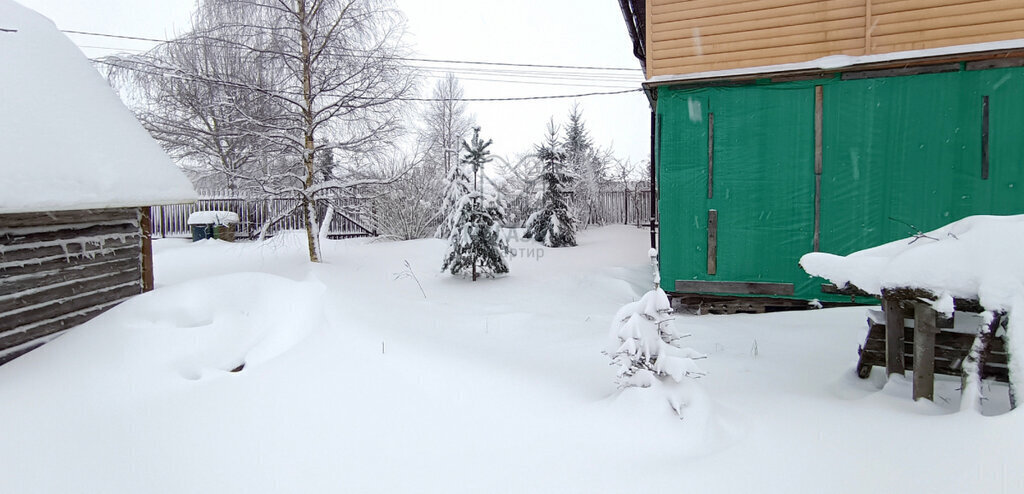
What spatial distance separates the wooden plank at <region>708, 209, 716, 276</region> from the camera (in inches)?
295

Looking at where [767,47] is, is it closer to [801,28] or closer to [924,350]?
[801,28]

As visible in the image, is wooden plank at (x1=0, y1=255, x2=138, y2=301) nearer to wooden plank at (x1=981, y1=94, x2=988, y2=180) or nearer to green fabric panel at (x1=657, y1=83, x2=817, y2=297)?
green fabric panel at (x1=657, y1=83, x2=817, y2=297)

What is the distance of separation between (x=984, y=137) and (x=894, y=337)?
4.40 m

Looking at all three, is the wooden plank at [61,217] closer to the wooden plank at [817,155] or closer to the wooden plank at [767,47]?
the wooden plank at [767,47]

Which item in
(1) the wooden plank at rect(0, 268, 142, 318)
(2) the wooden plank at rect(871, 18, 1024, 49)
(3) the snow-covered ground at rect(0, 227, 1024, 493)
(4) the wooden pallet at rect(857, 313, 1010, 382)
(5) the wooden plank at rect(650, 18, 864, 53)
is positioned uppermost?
(5) the wooden plank at rect(650, 18, 864, 53)

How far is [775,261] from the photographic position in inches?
286

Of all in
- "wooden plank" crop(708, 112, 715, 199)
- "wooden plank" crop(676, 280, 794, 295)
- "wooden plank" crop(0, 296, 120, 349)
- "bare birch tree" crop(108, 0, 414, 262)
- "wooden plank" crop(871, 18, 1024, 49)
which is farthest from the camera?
"bare birch tree" crop(108, 0, 414, 262)

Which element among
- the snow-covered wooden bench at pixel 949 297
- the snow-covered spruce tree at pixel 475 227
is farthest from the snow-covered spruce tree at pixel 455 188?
the snow-covered wooden bench at pixel 949 297

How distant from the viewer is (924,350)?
348cm

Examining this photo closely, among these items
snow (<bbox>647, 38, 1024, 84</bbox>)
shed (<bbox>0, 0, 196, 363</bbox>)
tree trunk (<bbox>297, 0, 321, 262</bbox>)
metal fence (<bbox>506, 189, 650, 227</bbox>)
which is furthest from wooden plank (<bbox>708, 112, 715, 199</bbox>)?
metal fence (<bbox>506, 189, 650, 227</bbox>)

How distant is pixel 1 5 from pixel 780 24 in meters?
10.1

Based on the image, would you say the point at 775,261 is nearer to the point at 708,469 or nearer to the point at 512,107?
the point at 708,469

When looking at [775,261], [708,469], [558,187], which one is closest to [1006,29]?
[775,261]

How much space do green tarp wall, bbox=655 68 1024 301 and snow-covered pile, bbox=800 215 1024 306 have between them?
343 cm
